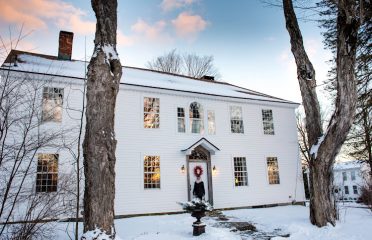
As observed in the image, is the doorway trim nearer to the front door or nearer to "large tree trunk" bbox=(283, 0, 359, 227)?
the front door

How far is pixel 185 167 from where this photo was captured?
47.0 feet

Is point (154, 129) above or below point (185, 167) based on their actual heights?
above

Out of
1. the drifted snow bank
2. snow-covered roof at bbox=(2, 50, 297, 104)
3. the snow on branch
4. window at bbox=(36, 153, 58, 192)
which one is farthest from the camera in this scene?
snow-covered roof at bbox=(2, 50, 297, 104)

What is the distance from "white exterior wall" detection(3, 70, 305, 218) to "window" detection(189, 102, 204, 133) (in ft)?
0.90

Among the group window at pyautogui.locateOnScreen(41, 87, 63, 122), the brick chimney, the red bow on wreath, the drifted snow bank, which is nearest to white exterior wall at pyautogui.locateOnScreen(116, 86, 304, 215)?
the red bow on wreath

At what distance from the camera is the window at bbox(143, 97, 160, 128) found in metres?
14.2

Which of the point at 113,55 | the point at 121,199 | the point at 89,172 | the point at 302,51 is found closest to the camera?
the point at 89,172

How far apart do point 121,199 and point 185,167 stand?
3.41 m

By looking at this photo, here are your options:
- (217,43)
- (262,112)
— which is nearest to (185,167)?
(262,112)

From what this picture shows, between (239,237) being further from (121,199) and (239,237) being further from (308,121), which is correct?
(121,199)

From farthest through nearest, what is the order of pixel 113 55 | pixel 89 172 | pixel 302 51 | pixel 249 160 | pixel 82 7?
1. pixel 249 160
2. pixel 302 51
3. pixel 82 7
4. pixel 113 55
5. pixel 89 172

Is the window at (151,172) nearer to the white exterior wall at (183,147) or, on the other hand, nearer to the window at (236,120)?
the white exterior wall at (183,147)

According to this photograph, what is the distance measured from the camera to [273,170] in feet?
54.6

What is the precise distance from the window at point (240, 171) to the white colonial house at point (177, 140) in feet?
0.17
